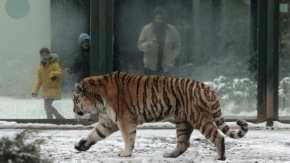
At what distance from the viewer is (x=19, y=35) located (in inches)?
462

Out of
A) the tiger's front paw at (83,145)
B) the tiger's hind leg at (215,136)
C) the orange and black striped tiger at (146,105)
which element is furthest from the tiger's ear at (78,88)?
the tiger's hind leg at (215,136)

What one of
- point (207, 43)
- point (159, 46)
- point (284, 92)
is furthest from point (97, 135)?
point (284, 92)

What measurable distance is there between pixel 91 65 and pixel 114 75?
268cm

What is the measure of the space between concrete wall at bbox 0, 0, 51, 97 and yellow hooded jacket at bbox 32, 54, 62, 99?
0.75 ft

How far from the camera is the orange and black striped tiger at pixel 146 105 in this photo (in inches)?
340

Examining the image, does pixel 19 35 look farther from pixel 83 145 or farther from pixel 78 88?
pixel 83 145

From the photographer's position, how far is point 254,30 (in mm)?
11789

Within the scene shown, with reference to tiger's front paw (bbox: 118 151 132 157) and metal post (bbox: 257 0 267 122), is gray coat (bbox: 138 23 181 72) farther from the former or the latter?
tiger's front paw (bbox: 118 151 132 157)

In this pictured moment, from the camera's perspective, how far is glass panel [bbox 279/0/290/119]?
1176cm

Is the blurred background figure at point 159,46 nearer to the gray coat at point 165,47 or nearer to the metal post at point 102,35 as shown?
the gray coat at point 165,47

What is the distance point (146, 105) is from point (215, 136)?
2.91 feet

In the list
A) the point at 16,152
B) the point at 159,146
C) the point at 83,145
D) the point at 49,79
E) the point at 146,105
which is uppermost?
the point at 49,79

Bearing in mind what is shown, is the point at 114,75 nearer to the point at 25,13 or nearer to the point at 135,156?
the point at 135,156

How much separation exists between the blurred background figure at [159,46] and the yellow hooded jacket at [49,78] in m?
1.29
